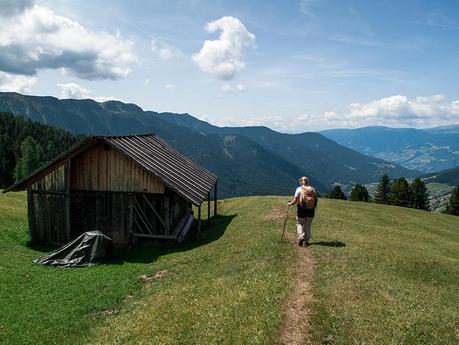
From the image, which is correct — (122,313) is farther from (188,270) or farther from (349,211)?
(349,211)

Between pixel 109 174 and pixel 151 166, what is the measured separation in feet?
10.7

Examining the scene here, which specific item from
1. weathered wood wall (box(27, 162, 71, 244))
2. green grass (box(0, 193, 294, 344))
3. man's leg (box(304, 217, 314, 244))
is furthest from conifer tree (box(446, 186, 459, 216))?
weathered wood wall (box(27, 162, 71, 244))

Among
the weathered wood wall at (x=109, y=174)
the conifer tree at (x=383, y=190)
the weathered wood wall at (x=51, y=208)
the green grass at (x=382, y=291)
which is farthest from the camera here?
the conifer tree at (x=383, y=190)

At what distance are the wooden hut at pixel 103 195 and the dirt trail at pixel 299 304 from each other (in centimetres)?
1217

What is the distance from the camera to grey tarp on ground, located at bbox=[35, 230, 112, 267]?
1033 inches

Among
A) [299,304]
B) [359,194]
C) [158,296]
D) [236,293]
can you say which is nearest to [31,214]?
[158,296]

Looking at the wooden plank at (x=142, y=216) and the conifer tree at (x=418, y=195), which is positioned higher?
the wooden plank at (x=142, y=216)

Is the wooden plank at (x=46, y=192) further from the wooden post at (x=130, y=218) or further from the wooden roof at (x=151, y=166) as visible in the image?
the wooden post at (x=130, y=218)

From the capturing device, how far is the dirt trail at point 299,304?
13175 millimetres

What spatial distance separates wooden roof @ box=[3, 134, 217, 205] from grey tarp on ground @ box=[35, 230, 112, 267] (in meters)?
6.16

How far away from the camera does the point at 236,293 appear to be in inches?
666

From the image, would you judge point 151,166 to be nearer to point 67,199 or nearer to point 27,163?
point 67,199

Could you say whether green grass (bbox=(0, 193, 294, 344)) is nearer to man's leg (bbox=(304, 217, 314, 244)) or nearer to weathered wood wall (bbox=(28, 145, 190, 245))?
man's leg (bbox=(304, 217, 314, 244))

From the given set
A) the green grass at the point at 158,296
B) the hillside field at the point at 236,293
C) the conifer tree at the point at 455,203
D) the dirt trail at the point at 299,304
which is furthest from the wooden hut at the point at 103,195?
the conifer tree at the point at 455,203
